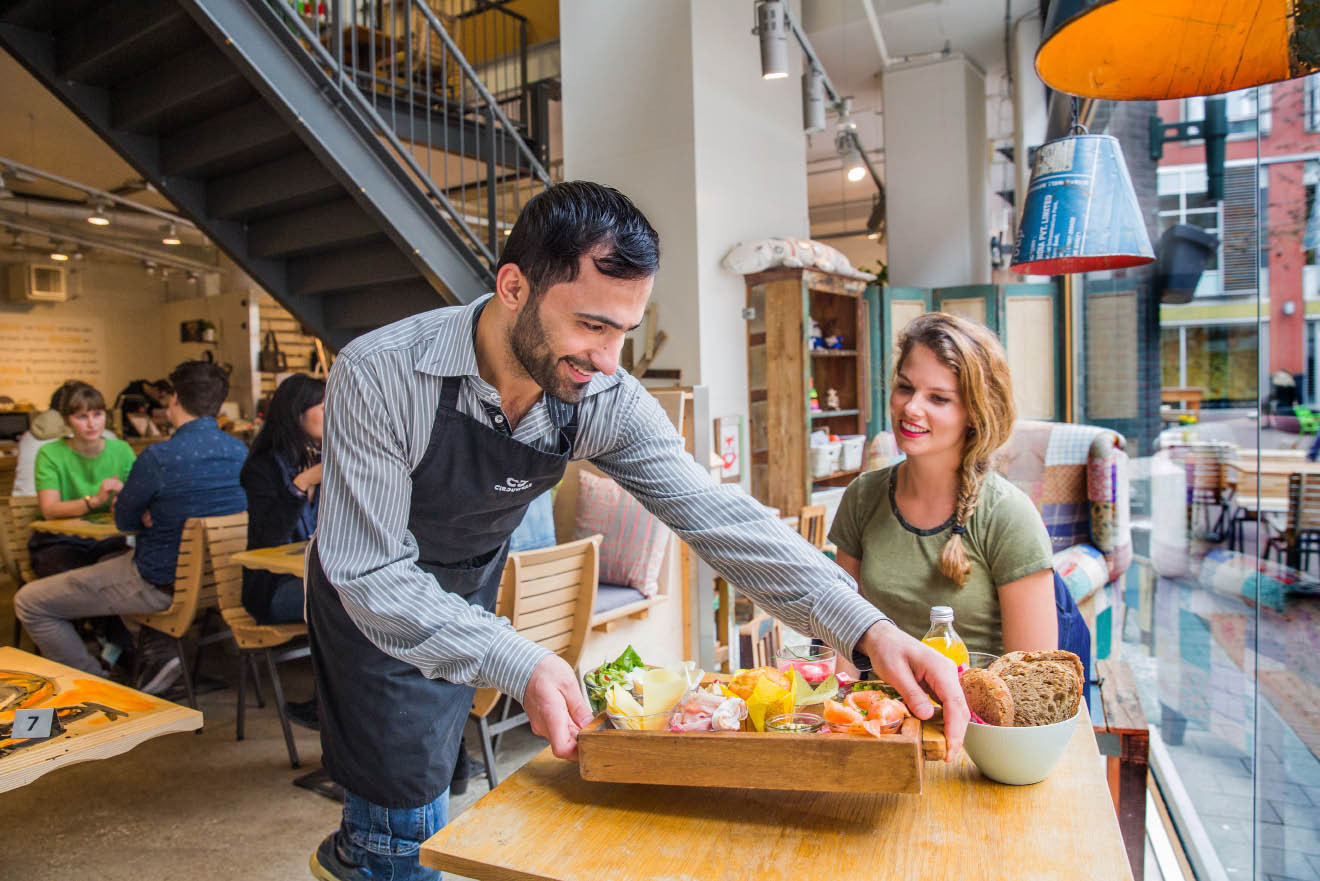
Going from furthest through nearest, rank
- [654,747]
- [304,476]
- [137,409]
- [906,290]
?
[137,409]
[906,290]
[304,476]
[654,747]

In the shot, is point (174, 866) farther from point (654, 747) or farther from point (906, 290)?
point (906, 290)

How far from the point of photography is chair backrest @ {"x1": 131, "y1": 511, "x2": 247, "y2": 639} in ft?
12.8

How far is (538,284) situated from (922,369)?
3.18 feet

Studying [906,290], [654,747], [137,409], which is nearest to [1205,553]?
[654,747]

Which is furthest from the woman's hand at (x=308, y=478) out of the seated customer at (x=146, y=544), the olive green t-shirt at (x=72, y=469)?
the olive green t-shirt at (x=72, y=469)

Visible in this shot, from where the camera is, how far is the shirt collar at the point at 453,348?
1.46 meters

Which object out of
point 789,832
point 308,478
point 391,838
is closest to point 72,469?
point 308,478

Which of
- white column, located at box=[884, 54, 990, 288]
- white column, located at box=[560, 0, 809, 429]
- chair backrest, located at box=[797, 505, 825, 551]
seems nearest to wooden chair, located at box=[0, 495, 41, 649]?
white column, located at box=[560, 0, 809, 429]

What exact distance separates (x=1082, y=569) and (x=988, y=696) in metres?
2.42

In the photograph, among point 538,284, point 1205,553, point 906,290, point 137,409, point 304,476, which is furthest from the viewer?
point 137,409

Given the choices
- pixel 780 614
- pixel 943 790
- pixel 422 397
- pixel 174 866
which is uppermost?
pixel 422 397

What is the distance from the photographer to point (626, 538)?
392 centimetres

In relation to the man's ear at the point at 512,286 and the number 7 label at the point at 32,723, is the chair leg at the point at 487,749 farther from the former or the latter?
the man's ear at the point at 512,286

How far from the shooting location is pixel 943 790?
1.20 meters
